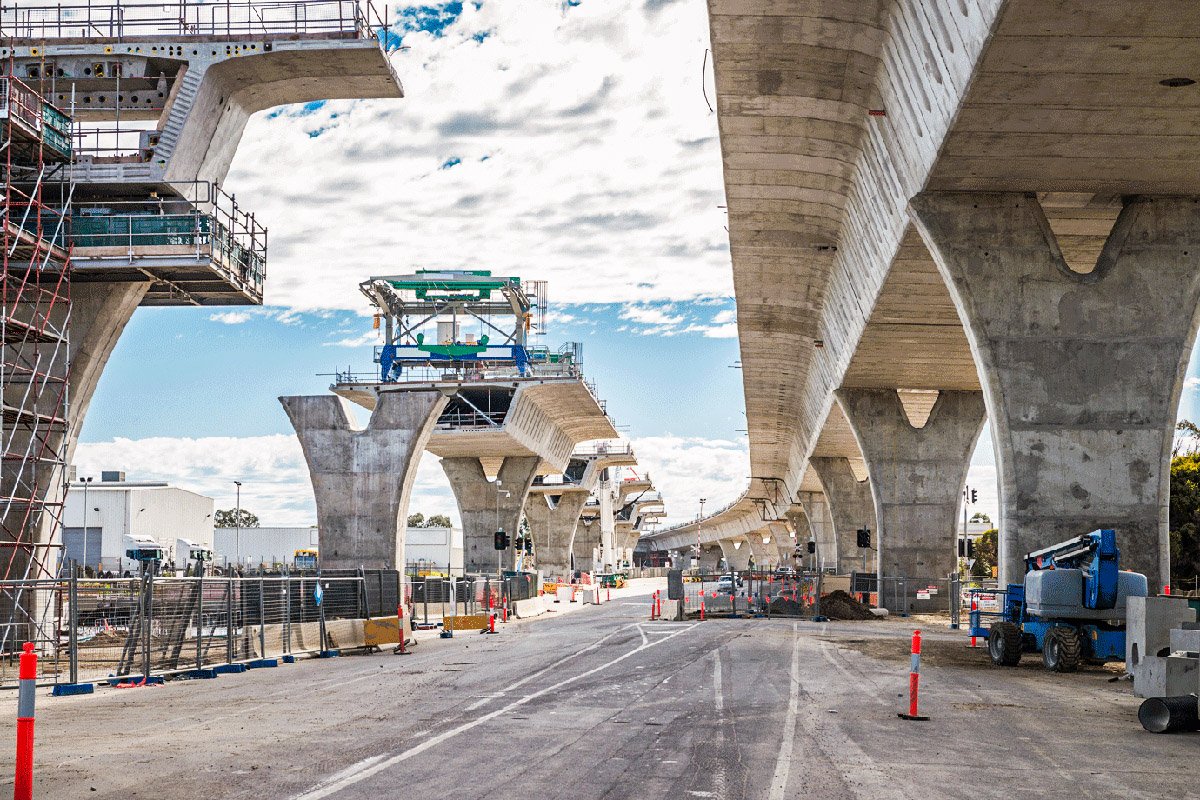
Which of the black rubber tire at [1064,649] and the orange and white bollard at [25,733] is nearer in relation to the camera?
the orange and white bollard at [25,733]

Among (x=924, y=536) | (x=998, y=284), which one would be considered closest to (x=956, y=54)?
(x=998, y=284)

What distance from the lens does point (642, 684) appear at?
61.6 feet

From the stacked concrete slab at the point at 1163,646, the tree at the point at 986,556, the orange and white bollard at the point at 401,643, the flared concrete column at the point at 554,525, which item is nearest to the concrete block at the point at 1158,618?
the stacked concrete slab at the point at 1163,646

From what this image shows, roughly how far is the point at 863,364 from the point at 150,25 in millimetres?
22596

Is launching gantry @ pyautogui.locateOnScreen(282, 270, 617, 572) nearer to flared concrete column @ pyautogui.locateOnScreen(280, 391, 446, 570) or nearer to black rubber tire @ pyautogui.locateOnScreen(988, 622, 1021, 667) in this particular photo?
flared concrete column @ pyautogui.locateOnScreen(280, 391, 446, 570)

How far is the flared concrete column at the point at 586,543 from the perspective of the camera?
144 meters

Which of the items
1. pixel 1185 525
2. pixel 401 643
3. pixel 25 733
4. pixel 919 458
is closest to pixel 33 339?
pixel 401 643

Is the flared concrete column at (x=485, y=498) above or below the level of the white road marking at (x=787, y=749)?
above

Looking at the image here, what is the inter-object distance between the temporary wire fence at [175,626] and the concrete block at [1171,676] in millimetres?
14823

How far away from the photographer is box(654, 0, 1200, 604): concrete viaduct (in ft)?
56.4

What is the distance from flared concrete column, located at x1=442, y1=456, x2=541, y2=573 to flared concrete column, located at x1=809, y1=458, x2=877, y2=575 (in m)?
18.2

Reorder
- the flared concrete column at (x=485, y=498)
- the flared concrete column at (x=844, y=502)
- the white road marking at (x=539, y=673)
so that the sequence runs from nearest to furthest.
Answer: the white road marking at (x=539, y=673)
the flared concrete column at (x=844, y=502)
the flared concrete column at (x=485, y=498)

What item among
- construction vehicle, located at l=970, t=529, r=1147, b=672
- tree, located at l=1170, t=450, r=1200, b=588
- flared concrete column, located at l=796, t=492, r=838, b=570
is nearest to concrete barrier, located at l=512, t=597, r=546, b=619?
construction vehicle, located at l=970, t=529, r=1147, b=672

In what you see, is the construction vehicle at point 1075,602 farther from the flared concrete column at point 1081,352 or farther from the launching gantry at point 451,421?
the launching gantry at point 451,421
